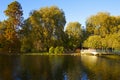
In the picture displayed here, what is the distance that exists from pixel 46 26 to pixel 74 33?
13.5m

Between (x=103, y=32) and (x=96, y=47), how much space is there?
415 inches

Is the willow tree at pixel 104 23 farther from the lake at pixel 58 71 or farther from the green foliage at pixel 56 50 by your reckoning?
the lake at pixel 58 71

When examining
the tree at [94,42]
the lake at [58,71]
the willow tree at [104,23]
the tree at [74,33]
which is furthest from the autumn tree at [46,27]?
the lake at [58,71]

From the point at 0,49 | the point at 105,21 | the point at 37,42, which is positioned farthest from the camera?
the point at 105,21

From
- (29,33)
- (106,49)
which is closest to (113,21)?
(106,49)

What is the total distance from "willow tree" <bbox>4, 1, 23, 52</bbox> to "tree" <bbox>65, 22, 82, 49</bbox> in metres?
18.7

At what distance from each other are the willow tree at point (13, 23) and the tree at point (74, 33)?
61.5ft

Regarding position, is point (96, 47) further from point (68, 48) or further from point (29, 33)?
point (29, 33)

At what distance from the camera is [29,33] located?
79938mm

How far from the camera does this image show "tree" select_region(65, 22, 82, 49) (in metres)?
87.7

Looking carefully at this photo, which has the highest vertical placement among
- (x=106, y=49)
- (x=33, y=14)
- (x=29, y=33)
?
(x=33, y=14)

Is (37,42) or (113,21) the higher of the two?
(113,21)

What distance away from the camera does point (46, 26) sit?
8050 cm

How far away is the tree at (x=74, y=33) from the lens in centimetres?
8769
